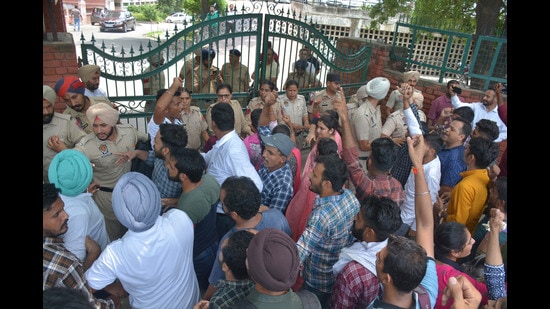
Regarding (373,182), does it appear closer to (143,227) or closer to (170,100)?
(143,227)

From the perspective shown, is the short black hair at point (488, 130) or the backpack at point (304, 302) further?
the short black hair at point (488, 130)

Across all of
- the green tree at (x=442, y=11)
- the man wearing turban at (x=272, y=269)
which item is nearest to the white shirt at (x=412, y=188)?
the man wearing turban at (x=272, y=269)

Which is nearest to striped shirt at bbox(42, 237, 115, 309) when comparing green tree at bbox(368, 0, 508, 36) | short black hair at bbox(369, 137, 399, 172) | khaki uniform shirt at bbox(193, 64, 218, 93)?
short black hair at bbox(369, 137, 399, 172)

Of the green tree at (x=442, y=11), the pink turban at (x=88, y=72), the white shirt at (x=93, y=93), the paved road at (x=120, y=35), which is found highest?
the green tree at (x=442, y=11)

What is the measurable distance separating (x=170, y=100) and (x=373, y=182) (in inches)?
84.7

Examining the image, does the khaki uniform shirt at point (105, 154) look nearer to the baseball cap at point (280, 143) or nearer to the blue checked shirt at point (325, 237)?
the baseball cap at point (280, 143)

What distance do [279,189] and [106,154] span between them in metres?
1.61

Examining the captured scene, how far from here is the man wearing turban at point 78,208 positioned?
7.18ft

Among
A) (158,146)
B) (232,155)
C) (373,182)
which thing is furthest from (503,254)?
(158,146)

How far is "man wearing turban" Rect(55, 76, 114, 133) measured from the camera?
3656 millimetres

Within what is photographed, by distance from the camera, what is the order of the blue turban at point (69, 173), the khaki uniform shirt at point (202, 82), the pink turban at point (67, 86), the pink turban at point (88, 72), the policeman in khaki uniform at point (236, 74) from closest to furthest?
the blue turban at point (69, 173) < the pink turban at point (67, 86) < the pink turban at point (88, 72) < the khaki uniform shirt at point (202, 82) < the policeman in khaki uniform at point (236, 74)

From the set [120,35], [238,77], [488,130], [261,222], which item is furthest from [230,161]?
[120,35]

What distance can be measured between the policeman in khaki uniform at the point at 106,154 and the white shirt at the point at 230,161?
85 centimetres

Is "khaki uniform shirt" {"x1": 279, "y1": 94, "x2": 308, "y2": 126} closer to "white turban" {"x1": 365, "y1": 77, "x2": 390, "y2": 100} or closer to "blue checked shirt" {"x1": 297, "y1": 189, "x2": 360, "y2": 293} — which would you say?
"white turban" {"x1": 365, "y1": 77, "x2": 390, "y2": 100}
